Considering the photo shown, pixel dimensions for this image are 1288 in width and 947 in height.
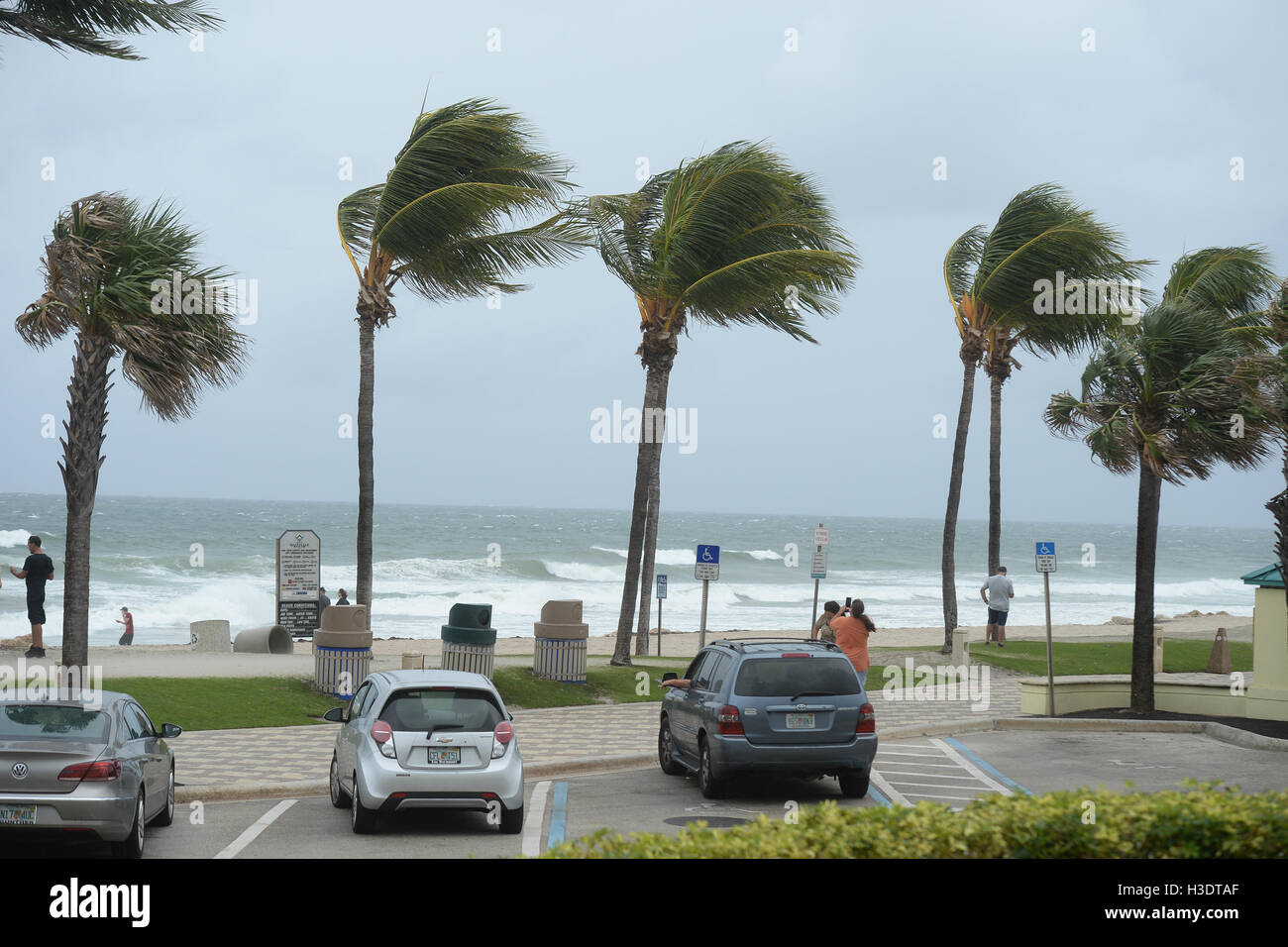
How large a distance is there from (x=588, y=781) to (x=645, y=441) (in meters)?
11.7

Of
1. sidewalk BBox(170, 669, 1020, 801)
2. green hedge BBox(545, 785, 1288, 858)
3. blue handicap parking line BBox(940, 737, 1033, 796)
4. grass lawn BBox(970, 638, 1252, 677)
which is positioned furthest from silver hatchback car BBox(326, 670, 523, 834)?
grass lawn BBox(970, 638, 1252, 677)

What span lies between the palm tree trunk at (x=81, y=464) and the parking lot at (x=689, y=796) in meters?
5.40

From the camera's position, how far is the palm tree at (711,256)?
24.2 m

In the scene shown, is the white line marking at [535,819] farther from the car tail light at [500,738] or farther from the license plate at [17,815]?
the license plate at [17,815]

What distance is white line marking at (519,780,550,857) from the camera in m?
10.5

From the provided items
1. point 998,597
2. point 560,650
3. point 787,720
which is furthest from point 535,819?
point 998,597

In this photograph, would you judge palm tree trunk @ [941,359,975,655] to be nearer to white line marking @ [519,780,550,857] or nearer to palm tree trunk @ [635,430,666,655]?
palm tree trunk @ [635,430,666,655]

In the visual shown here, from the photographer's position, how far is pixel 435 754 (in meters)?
11.0

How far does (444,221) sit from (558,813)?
12.9m

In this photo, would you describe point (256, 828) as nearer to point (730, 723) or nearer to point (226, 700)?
point (730, 723)

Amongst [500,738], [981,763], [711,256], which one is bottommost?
[981,763]
